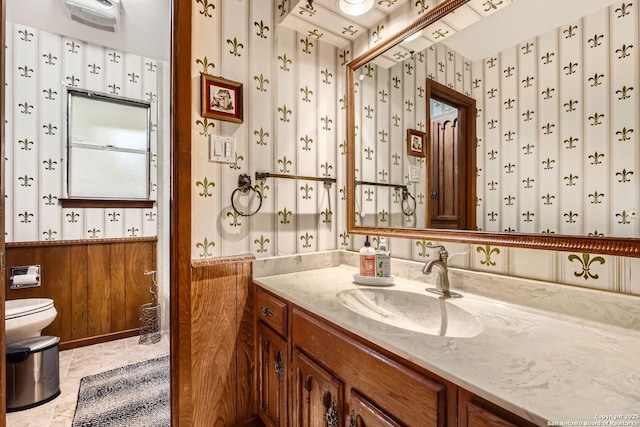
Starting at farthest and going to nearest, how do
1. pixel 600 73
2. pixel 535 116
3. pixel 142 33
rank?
pixel 142 33
pixel 535 116
pixel 600 73

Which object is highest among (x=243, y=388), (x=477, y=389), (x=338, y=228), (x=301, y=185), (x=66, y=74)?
(x=66, y=74)


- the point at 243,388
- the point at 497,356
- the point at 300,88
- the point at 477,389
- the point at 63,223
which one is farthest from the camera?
the point at 63,223

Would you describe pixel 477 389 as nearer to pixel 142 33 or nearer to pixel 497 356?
pixel 497 356

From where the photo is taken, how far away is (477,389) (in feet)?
1.70

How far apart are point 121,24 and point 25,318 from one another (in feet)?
6.76

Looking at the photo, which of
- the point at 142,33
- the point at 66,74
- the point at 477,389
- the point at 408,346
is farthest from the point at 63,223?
the point at 477,389

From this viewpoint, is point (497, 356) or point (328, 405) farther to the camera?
point (328, 405)

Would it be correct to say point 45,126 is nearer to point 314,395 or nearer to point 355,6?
point 355,6

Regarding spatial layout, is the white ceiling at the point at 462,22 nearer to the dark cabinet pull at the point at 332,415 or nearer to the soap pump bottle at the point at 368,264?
the soap pump bottle at the point at 368,264

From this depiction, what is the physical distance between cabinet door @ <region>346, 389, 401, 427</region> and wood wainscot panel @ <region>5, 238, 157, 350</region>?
2539mm

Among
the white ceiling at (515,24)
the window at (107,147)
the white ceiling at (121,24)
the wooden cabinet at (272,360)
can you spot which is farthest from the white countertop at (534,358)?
the window at (107,147)

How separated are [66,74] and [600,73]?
132 inches

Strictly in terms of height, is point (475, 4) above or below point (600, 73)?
above

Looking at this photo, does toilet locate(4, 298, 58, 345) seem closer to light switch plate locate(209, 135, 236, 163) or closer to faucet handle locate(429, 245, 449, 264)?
light switch plate locate(209, 135, 236, 163)
